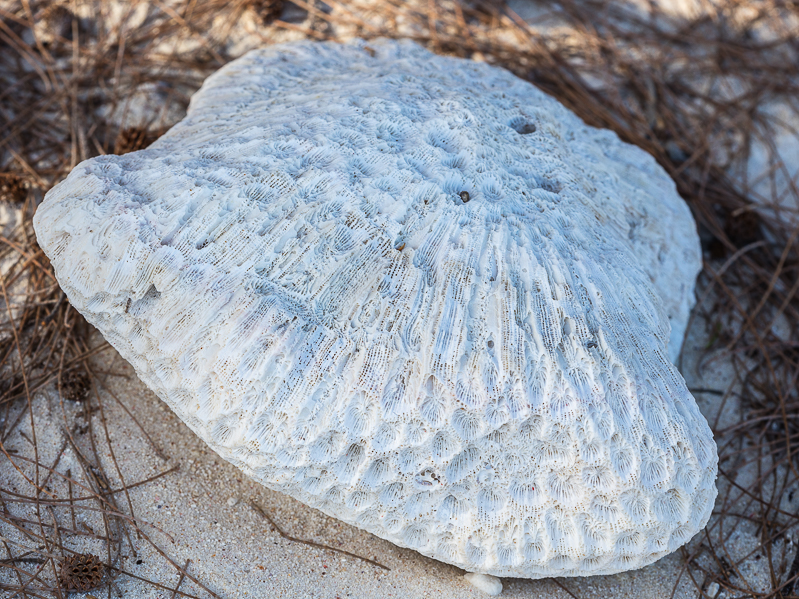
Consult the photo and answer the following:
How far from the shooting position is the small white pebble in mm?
2219

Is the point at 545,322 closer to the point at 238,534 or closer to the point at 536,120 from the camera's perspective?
the point at 536,120

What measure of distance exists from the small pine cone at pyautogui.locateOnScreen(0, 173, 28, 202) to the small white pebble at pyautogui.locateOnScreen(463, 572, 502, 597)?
7.90 ft

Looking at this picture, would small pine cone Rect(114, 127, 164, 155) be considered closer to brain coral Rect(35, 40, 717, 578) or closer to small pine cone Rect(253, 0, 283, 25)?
brain coral Rect(35, 40, 717, 578)

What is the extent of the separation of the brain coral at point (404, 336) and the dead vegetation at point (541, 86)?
50cm

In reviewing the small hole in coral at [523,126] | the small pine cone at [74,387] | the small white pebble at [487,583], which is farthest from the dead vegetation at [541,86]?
the small hole in coral at [523,126]

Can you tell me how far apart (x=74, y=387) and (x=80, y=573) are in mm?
698

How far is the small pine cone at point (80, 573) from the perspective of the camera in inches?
79.7

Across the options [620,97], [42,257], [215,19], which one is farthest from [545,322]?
[215,19]

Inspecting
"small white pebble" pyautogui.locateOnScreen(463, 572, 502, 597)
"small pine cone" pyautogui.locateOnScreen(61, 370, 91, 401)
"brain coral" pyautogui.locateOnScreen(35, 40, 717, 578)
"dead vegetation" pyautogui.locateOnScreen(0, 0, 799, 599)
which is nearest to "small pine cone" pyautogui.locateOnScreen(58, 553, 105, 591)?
"dead vegetation" pyautogui.locateOnScreen(0, 0, 799, 599)

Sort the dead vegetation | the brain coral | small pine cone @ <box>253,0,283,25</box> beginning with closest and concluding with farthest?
1. the brain coral
2. the dead vegetation
3. small pine cone @ <box>253,0,283,25</box>

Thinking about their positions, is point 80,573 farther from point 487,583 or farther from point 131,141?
point 131,141

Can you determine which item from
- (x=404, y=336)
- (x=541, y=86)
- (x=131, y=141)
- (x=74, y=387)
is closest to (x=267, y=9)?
(x=131, y=141)

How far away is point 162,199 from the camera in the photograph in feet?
6.82

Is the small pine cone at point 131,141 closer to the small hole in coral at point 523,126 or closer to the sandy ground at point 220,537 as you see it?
the sandy ground at point 220,537
